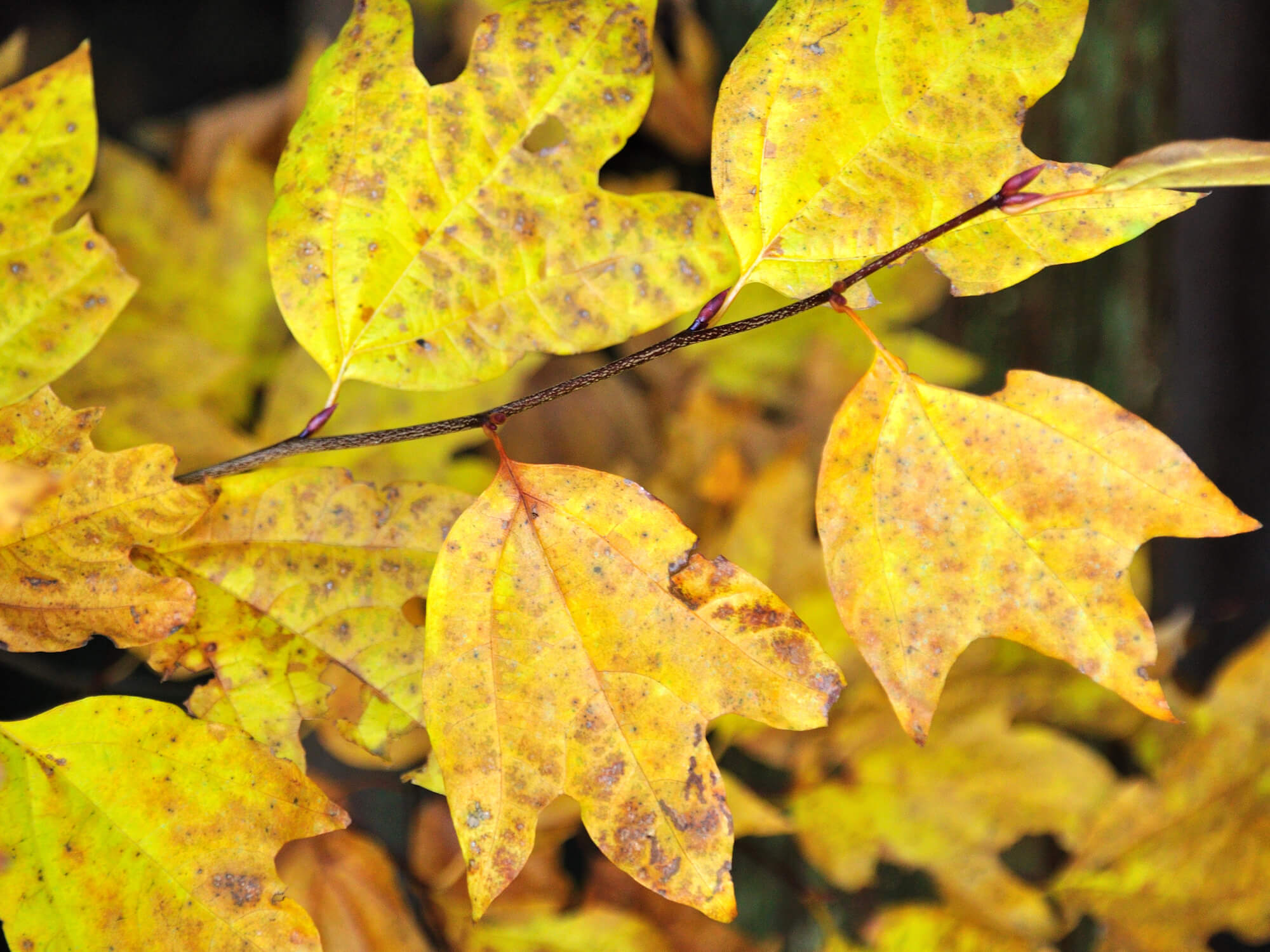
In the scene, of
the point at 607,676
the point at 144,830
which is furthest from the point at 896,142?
the point at 144,830

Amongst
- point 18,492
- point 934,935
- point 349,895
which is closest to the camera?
point 18,492

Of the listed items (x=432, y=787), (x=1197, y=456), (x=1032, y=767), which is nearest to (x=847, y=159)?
(x=432, y=787)

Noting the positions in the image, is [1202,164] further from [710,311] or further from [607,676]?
[607,676]

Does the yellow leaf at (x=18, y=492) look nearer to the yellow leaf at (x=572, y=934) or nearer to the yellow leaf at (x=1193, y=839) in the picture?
the yellow leaf at (x=572, y=934)

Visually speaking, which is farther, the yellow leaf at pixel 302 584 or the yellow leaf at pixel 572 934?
the yellow leaf at pixel 572 934

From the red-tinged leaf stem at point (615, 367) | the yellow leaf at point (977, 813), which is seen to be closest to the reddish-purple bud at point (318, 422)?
the red-tinged leaf stem at point (615, 367)

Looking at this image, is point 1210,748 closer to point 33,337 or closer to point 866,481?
point 866,481

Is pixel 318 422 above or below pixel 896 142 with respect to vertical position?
below
